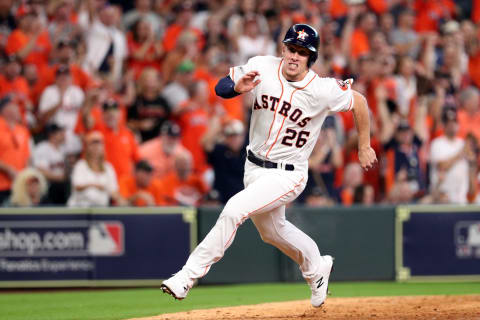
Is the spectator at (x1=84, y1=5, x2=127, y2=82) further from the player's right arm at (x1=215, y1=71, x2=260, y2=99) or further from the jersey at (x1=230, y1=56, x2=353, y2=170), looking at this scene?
the player's right arm at (x1=215, y1=71, x2=260, y2=99)

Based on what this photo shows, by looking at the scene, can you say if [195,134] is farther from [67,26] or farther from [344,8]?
[344,8]

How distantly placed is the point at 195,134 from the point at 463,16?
21.3 feet

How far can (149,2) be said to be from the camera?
13148 mm

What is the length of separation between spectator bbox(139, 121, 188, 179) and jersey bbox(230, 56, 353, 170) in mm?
4275

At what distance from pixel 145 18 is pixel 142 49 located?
2.80ft

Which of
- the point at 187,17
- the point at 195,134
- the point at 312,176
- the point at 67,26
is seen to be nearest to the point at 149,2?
the point at 187,17

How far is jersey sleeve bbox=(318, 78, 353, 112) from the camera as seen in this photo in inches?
262

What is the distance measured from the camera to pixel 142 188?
1060 centimetres

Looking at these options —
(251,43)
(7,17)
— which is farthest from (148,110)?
(7,17)

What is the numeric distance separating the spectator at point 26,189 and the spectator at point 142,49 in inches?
111

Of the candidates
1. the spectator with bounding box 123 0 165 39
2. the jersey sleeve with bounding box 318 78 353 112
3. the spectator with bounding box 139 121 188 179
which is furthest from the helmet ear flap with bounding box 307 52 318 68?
the spectator with bounding box 123 0 165 39

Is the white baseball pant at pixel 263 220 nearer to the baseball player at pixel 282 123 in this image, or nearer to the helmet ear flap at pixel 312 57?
the baseball player at pixel 282 123

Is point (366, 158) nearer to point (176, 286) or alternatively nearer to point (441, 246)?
point (176, 286)

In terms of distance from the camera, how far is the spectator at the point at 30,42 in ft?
38.2
